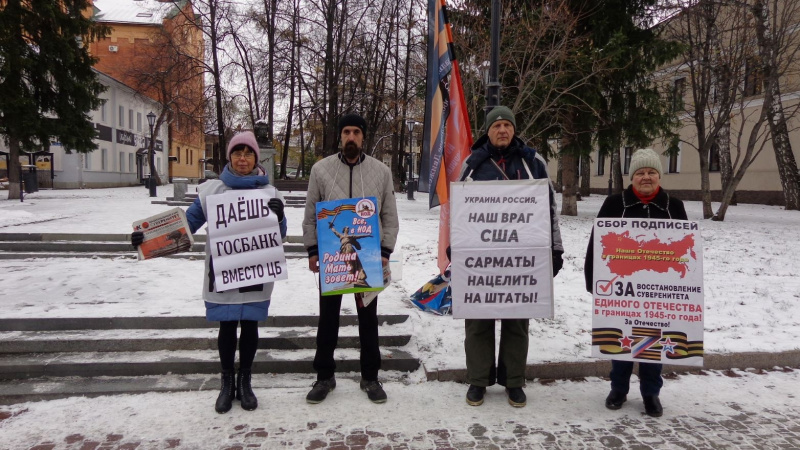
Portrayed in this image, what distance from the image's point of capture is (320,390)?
13.2 feet

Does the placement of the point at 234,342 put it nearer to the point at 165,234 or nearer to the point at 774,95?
the point at 165,234

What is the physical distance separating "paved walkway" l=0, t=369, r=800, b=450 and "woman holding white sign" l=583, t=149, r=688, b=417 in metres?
0.12

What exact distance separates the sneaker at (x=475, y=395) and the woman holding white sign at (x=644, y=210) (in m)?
0.95

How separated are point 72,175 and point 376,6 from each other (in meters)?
21.0

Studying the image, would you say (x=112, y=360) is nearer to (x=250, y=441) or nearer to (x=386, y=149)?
(x=250, y=441)

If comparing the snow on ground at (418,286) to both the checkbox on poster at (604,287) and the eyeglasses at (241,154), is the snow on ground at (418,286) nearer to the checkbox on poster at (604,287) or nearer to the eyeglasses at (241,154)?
the checkbox on poster at (604,287)

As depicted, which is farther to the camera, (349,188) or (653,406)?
(349,188)

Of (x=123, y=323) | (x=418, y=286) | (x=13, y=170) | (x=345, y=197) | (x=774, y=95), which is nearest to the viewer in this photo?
(x=345, y=197)

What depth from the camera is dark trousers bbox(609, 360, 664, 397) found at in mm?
3834

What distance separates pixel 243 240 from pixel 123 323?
86.8 inches

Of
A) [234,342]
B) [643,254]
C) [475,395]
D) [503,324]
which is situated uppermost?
[643,254]

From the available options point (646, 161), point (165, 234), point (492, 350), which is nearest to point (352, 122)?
point (165, 234)

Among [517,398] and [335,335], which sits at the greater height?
[335,335]

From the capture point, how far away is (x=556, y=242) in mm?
3848
